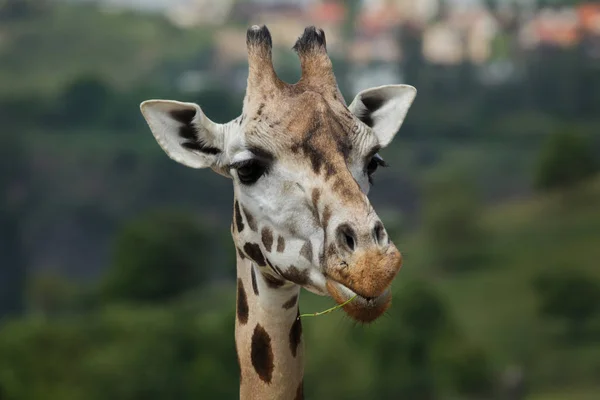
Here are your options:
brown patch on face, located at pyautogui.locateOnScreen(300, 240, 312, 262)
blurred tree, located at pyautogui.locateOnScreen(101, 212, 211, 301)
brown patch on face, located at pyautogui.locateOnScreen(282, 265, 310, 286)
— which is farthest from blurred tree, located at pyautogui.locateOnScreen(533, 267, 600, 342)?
brown patch on face, located at pyautogui.locateOnScreen(300, 240, 312, 262)

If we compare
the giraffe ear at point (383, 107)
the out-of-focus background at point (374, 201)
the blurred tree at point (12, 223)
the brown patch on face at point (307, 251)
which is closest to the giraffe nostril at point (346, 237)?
the brown patch on face at point (307, 251)

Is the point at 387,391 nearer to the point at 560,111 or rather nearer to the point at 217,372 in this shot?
the point at 217,372

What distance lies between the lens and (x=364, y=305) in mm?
6141

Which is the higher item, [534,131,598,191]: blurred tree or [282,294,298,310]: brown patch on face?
[282,294,298,310]: brown patch on face

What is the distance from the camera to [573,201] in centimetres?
6391

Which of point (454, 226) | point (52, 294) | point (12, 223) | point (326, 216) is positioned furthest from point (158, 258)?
point (326, 216)

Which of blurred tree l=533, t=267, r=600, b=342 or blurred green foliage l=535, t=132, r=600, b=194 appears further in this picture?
blurred green foliage l=535, t=132, r=600, b=194

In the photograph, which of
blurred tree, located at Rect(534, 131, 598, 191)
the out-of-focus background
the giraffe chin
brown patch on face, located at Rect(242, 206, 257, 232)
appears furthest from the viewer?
blurred tree, located at Rect(534, 131, 598, 191)

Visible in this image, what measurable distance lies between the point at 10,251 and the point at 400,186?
89.8ft

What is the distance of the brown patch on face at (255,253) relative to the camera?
6988mm

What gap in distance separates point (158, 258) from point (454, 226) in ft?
63.0

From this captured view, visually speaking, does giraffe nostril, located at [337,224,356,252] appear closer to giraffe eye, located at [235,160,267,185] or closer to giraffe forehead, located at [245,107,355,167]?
giraffe forehead, located at [245,107,355,167]

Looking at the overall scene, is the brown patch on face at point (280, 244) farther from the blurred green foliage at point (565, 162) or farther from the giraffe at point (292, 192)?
→ the blurred green foliage at point (565, 162)

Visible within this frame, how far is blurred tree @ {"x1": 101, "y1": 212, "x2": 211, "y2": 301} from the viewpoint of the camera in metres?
67.8
